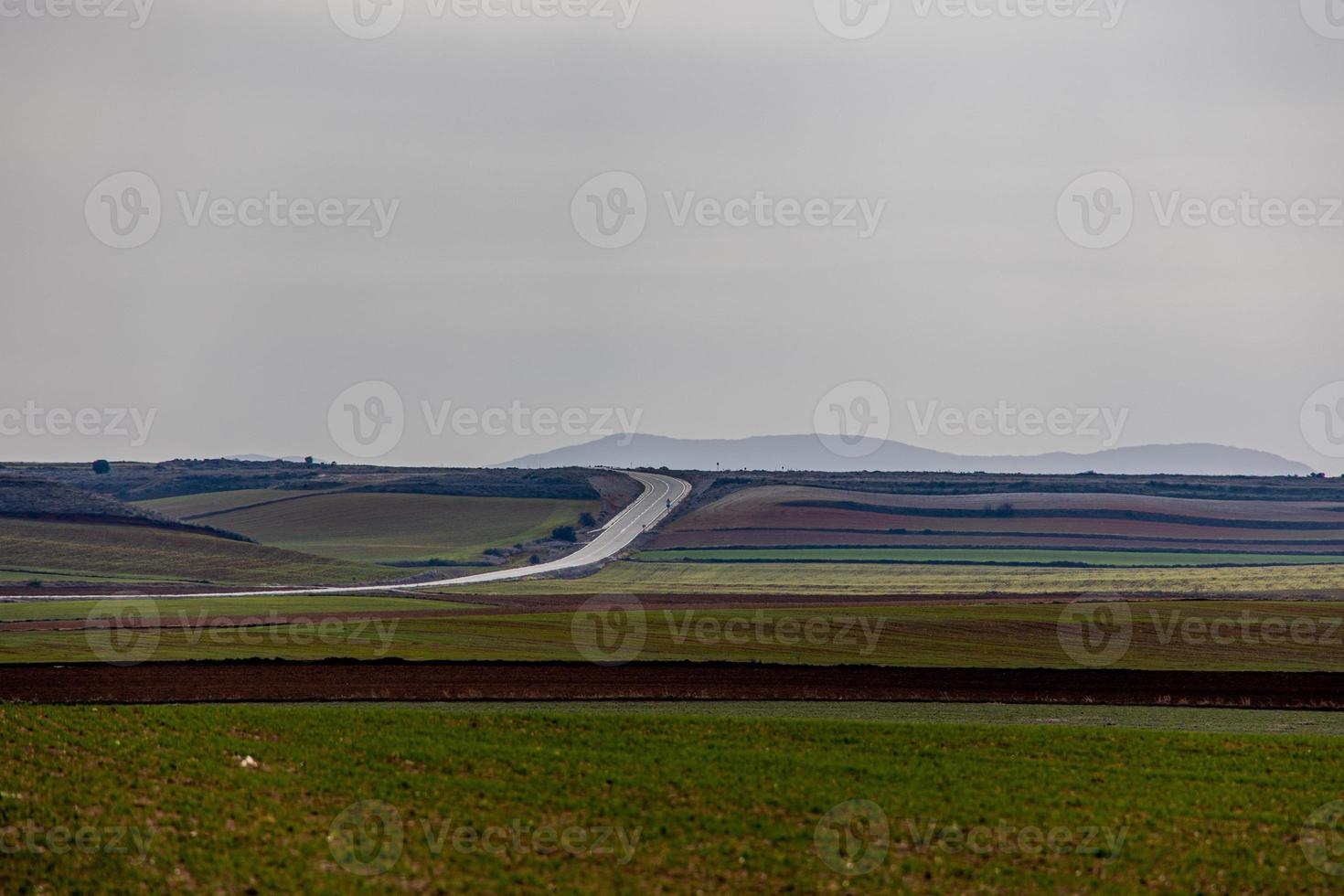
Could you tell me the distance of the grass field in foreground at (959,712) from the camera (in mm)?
36531

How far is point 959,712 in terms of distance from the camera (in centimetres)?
3909

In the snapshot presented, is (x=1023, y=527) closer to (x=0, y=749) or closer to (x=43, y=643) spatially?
(x=43, y=643)

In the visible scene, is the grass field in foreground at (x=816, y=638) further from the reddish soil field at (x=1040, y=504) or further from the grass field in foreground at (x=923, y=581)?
the reddish soil field at (x=1040, y=504)

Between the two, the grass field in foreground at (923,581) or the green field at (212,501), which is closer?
the grass field in foreground at (923,581)

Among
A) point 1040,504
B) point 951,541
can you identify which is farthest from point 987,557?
point 1040,504

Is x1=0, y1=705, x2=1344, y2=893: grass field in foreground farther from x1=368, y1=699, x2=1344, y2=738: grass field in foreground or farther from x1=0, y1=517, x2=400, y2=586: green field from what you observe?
x1=0, y1=517, x2=400, y2=586: green field

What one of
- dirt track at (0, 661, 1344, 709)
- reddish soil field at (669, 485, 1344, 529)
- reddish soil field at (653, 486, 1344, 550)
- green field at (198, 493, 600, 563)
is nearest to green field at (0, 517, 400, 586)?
green field at (198, 493, 600, 563)

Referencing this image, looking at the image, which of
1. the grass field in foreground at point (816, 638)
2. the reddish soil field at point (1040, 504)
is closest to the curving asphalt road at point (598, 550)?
the reddish soil field at point (1040, 504)

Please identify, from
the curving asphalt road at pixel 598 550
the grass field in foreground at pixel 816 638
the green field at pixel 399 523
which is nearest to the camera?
the grass field in foreground at pixel 816 638

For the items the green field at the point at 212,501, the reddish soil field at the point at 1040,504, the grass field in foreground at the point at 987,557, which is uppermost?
the reddish soil field at the point at 1040,504

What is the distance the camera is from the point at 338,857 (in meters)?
22.9

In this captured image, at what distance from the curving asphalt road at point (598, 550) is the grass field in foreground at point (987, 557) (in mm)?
7042

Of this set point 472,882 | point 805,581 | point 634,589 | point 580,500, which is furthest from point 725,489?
point 472,882

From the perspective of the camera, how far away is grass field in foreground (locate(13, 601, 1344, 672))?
52844 millimetres
